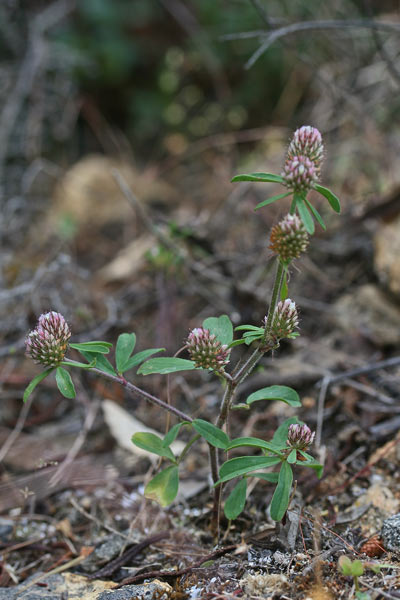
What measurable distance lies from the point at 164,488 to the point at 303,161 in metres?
0.97

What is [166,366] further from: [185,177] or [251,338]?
[185,177]

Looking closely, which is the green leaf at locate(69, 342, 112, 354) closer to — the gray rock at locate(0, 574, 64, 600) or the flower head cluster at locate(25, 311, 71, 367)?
the flower head cluster at locate(25, 311, 71, 367)

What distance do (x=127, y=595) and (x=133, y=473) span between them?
765mm

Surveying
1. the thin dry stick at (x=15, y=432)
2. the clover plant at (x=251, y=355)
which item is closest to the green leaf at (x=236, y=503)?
the clover plant at (x=251, y=355)

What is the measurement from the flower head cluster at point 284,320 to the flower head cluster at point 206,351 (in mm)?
148

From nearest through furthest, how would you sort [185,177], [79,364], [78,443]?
[79,364]
[78,443]
[185,177]

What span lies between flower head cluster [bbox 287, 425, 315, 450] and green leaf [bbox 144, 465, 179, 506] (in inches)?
13.9

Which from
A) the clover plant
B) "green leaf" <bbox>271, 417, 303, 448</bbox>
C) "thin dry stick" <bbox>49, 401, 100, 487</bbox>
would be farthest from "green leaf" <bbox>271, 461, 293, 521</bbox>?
"thin dry stick" <bbox>49, 401, 100, 487</bbox>

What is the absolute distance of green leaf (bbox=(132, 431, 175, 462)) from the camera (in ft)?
4.98

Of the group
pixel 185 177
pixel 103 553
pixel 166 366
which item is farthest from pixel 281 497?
pixel 185 177

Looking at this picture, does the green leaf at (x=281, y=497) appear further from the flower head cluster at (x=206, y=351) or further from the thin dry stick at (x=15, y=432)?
the thin dry stick at (x=15, y=432)

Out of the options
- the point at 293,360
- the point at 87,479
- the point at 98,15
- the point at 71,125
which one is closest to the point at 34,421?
the point at 87,479

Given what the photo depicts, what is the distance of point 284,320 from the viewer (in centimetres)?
135

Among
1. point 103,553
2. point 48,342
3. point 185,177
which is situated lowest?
point 103,553
